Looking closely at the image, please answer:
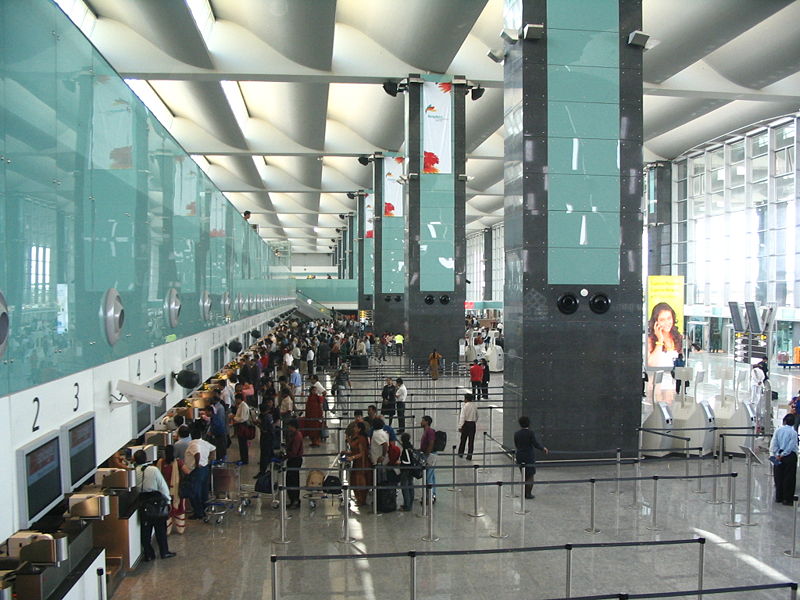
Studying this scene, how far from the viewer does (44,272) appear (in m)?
4.26

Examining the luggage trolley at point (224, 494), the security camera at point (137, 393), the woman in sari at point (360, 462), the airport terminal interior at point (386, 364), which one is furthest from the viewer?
the woman in sari at point (360, 462)

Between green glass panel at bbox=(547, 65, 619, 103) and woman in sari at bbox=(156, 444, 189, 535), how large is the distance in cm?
841

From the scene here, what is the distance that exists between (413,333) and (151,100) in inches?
615

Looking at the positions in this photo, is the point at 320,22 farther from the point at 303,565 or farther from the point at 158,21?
the point at 303,565

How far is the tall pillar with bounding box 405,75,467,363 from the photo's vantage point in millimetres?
24734

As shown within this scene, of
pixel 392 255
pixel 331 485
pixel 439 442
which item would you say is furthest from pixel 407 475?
pixel 392 255

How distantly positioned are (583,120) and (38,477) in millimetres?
10246

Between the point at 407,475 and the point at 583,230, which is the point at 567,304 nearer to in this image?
the point at 583,230

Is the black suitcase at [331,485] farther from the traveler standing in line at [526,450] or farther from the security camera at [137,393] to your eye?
the security camera at [137,393]

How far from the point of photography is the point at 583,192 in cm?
1180

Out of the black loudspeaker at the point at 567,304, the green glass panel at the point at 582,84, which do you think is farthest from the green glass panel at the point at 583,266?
the green glass panel at the point at 582,84

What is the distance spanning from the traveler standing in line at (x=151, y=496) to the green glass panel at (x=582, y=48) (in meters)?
9.12

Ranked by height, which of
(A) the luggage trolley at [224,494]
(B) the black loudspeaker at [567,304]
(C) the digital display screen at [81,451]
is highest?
(B) the black loudspeaker at [567,304]

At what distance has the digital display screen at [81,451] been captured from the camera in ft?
15.8
